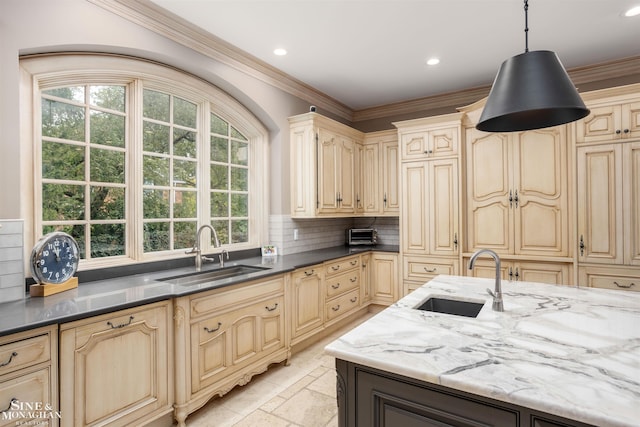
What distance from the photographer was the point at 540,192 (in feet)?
11.2

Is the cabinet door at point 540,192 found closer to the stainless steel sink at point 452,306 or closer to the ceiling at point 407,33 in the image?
the ceiling at point 407,33

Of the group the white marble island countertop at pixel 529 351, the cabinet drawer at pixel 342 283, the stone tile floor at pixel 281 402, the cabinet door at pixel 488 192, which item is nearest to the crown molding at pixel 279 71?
the cabinet door at pixel 488 192

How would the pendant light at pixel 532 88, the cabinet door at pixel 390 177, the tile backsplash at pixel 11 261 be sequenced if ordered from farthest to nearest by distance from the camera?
1. the cabinet door at pixel 390 177
2. the tile backsplash at pixel 11 261
3. the pendant light at pixel 532 88

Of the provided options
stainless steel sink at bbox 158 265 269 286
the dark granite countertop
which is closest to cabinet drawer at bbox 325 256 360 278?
the dark granite countertop

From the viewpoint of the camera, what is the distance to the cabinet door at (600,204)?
304 centimetres

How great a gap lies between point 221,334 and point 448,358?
166cm

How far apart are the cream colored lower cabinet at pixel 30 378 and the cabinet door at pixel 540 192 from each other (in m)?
3.85

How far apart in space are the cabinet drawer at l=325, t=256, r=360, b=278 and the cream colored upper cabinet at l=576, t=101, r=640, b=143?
254 centimetres

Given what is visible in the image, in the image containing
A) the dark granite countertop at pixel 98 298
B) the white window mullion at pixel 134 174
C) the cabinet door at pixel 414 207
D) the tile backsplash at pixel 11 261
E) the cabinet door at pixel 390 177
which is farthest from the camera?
the cabinet door at pixel 390 177

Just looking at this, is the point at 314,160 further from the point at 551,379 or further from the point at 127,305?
the point at 551,379

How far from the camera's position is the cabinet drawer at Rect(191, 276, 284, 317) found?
2.17 m

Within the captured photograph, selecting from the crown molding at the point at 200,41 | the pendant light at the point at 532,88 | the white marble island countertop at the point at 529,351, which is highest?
the crown molding at the point at 200,41

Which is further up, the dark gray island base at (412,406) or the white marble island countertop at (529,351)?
the white marble island countertop at (529,351)

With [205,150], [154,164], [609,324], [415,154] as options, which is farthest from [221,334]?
[415,154]
